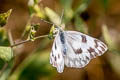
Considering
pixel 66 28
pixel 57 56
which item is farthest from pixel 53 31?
pixel 66 28

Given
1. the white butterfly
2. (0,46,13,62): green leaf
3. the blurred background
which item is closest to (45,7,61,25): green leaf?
the blurred background

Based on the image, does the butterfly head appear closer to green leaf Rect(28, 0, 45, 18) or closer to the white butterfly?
the white butterfly

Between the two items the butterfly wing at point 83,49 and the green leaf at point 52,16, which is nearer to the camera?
the butterfly wing at point 83,49

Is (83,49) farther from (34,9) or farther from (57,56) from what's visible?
(34,9)

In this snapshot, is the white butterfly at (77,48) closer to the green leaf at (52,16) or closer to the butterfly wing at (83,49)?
the butterfly wing at (83,49)

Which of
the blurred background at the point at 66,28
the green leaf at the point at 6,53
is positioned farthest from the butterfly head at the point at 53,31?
the blurred background at the point at 66,28

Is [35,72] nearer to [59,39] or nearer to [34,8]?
[34,8]
